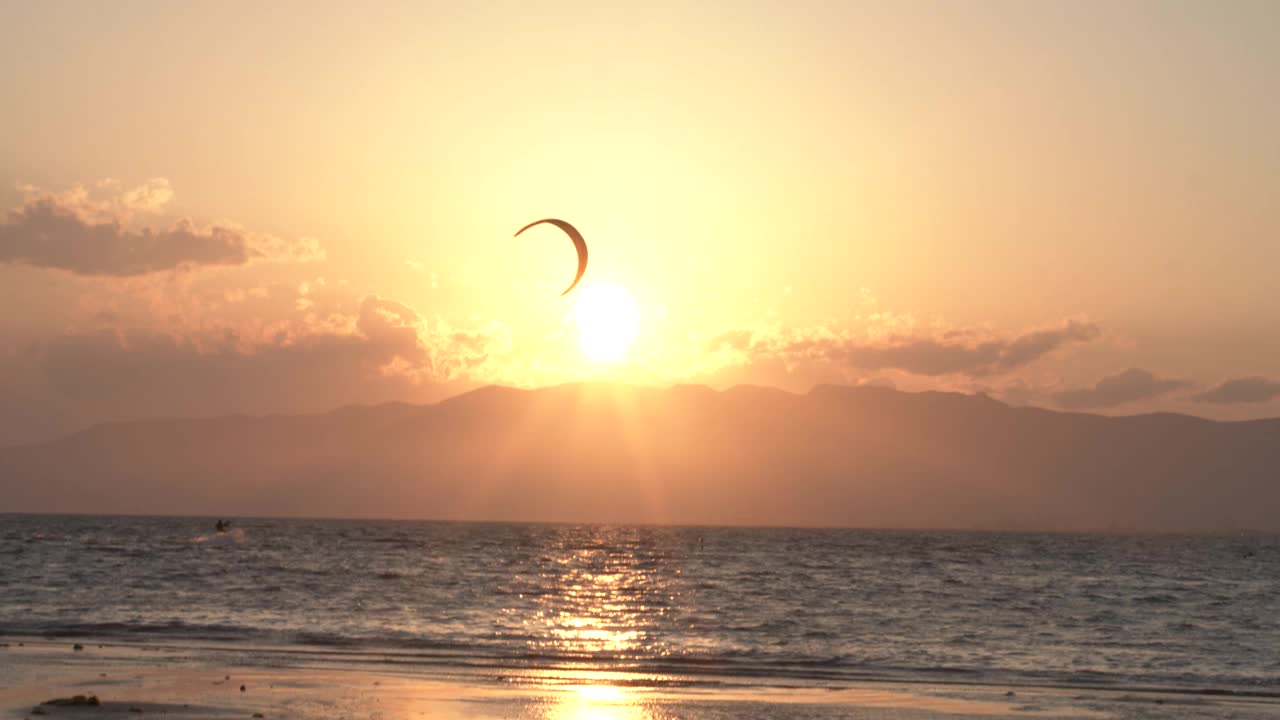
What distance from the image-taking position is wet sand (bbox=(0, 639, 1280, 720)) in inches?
1002

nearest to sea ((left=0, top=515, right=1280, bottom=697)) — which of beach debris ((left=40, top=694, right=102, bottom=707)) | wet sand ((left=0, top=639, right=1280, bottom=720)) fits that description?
wet sand ((left=0, top=639, right=1280, bottom=720))

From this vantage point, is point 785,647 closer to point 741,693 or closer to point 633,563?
point 741,693

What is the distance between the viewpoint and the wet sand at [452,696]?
25.5 m

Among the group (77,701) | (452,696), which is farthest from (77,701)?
(452,696)

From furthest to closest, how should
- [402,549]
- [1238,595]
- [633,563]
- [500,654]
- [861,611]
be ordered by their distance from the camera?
1. [402,549]
2. [633,563]
3. [1238,595]
4. [861,611]
5. [500,654]

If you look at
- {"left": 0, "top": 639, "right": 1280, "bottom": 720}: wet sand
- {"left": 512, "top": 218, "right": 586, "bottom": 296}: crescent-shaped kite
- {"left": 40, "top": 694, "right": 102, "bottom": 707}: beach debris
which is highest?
{"left": 512, "top": 218, "right": 586, "bottom": 296}: crescent-shaped kite

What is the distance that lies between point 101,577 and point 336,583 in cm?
1235

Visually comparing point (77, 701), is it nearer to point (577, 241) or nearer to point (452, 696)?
point (452, 696)

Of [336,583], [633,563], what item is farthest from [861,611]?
[633,563]

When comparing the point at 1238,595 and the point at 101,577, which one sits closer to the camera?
the point at 101,577

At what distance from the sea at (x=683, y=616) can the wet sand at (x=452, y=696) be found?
2157 mm

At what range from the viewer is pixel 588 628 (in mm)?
46719

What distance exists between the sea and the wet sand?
2.16m

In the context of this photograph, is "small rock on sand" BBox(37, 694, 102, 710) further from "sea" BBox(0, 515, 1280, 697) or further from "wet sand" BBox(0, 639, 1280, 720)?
"sea" BBox(0, 515, 1280, 697)
